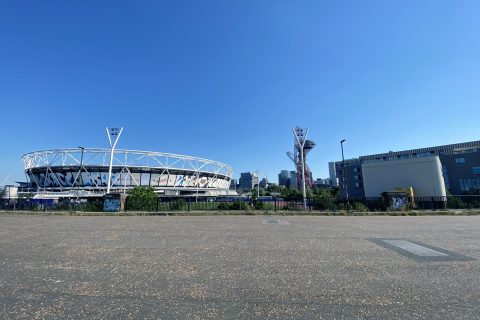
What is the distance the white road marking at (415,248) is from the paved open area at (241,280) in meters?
0.03

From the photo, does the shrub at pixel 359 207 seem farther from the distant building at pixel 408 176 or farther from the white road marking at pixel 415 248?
the white road marking at pixel 415 248

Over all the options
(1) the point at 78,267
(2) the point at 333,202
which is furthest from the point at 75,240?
(2) the point at 333,202

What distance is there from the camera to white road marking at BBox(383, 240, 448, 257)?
702cm

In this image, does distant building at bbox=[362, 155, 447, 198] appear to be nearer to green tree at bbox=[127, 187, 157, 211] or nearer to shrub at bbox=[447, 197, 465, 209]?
shrub at bbox=[447, 197, 465, 209]

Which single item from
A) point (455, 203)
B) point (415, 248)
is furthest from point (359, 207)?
point (415, 248)

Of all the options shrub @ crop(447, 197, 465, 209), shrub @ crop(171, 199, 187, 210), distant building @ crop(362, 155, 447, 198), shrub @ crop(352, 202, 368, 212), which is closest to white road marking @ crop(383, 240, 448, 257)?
shrub @ crop(352, 202, 368, 212)

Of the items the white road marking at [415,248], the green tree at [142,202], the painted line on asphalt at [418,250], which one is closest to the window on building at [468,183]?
the green tree at [142,202]

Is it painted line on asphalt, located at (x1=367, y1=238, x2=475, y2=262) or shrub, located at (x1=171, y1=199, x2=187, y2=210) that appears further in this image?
shrub, located at (x1=171, y1=199, x2=187, y2=210)

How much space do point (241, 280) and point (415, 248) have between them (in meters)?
5.85

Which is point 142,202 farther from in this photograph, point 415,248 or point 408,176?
point 408,176

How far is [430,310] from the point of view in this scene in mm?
3688

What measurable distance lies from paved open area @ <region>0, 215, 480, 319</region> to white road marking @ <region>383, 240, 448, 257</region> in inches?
1.1

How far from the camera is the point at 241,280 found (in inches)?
198

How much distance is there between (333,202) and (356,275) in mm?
20908
